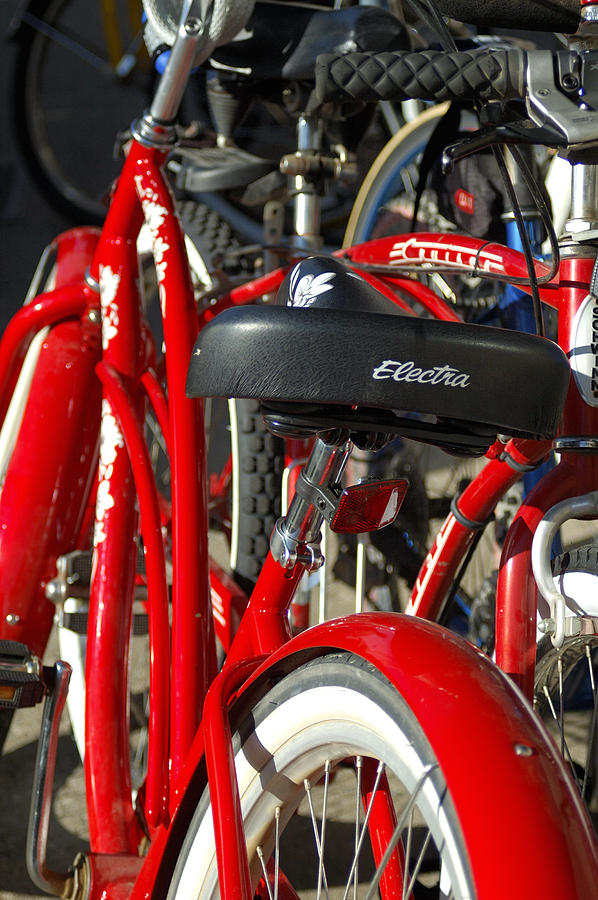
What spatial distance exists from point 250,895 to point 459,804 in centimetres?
22

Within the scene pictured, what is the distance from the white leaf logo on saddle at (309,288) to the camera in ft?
2.20

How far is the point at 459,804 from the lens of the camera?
0.52 metres

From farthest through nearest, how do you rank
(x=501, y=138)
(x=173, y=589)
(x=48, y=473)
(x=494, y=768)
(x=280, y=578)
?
(x=48, y=473) < (x=173, y=589) < (x=280, y=578) < (x=501, y=138) < (x=494, y=768)

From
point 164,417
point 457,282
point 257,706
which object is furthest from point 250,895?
point 457,282

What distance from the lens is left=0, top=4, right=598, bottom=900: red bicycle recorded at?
22.2 inches

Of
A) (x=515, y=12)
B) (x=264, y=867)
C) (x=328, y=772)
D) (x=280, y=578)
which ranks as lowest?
(x=264, y=867)

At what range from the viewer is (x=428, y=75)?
0.73 meters

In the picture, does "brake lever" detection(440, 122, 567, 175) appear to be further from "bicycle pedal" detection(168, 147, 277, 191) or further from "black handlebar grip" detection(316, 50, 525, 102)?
"bicycle pedal" detection(168, 147, 277, 191)

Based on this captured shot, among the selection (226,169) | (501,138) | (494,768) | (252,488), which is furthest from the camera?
(226,169)

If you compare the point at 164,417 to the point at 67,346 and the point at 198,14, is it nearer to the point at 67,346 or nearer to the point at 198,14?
the point at 67,346

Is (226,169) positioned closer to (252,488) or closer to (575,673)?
(252,488)

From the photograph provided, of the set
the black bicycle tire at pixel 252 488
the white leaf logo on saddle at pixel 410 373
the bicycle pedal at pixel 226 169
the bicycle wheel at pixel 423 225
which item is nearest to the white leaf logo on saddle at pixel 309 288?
the white leaf logo on saddle at pixel 410 373

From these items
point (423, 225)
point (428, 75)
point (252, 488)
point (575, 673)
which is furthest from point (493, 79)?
point (423, 225)

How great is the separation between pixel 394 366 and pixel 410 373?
0.4 inches
